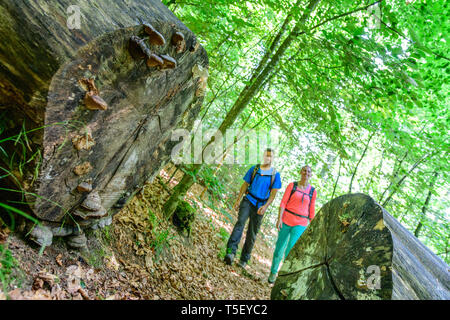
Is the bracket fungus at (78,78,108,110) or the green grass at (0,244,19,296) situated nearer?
the green grass at (0,244,19,296)

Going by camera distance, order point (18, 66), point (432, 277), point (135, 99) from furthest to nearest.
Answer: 1. point (135, 99)
2. point (18, 66)
3. point (432, 277)

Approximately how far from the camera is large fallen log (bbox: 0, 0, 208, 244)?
1.70 meters

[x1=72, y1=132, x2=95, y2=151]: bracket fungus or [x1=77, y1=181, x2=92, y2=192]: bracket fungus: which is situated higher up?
[x1=72, y1=132, x2=95, y2=151]: bracket fungus

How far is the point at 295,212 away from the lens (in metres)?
4.99

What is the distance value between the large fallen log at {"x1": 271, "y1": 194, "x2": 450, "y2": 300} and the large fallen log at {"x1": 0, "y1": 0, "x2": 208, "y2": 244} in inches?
82.1

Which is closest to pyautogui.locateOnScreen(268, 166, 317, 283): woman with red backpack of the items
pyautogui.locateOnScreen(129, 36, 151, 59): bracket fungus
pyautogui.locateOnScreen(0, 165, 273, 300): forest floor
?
pyautogui.locateOnScreen(0, 165, 273, 300): forest floor

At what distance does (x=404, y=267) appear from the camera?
4.60 feet

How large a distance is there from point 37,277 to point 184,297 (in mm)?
1952

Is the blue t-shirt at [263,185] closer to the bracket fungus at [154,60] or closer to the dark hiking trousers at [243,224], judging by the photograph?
the dark hiking trousers at [243,224]

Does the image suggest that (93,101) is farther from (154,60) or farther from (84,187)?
(84,187)

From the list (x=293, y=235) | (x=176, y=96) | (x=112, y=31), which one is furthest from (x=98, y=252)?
(x=293, y=235)

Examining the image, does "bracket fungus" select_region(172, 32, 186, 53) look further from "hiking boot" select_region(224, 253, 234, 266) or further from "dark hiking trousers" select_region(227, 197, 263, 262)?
"hiking boot" select_region(224, 253, 234, 266)

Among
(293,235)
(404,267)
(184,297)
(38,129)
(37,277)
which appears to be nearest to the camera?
(404,267)
